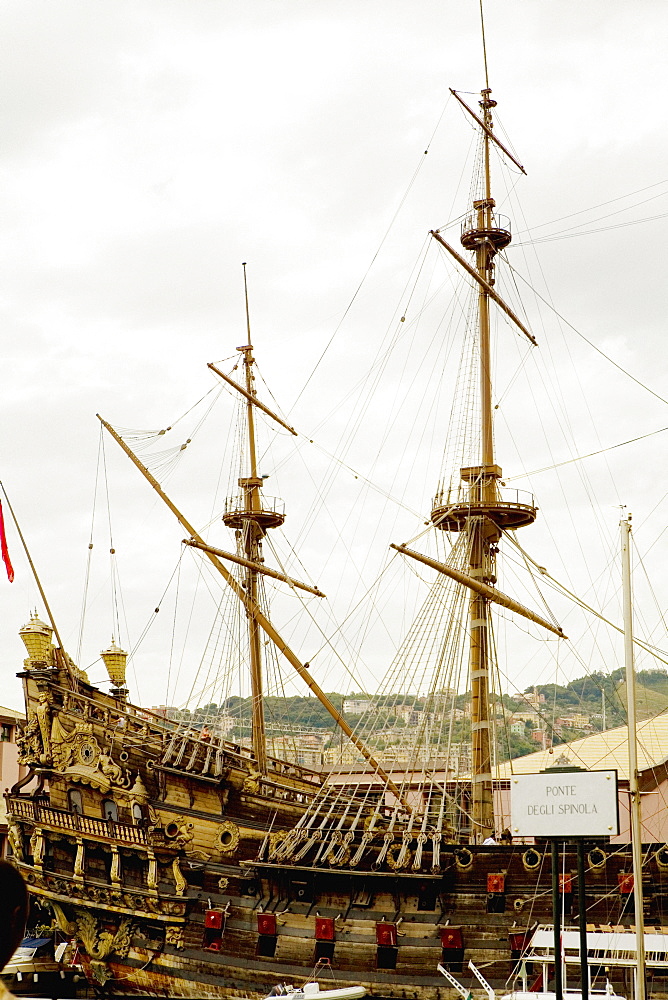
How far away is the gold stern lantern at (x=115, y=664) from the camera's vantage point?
145 feet

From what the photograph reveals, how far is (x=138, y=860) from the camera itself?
32.9m

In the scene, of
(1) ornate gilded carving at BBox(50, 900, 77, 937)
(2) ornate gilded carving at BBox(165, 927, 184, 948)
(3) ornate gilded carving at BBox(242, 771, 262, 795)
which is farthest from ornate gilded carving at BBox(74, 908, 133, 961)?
(3) ornate gilded carving at BBox(242, 771, 262, 795)

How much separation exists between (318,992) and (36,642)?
45.6ft

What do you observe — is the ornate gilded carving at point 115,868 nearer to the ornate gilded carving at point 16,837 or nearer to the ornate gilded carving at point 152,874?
the ornate gilded carving at point 152,874

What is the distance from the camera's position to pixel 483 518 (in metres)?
35.1

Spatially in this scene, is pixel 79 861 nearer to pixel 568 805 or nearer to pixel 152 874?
pixel 152 874

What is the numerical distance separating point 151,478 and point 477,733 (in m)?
16.5

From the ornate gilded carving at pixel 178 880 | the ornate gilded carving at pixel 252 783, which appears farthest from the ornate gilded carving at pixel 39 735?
the ornate gilded carving at pixel 252 783

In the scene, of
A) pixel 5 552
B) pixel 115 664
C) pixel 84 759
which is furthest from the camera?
pixel 115 664

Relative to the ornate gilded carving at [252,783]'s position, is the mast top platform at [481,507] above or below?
above

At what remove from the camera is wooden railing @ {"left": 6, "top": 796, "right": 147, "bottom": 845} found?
32750mm

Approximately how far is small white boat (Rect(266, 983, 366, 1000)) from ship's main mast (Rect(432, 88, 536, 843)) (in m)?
5.33

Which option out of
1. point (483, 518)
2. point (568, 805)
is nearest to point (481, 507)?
point (483, 518)

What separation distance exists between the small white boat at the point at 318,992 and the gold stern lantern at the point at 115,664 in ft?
59.6
